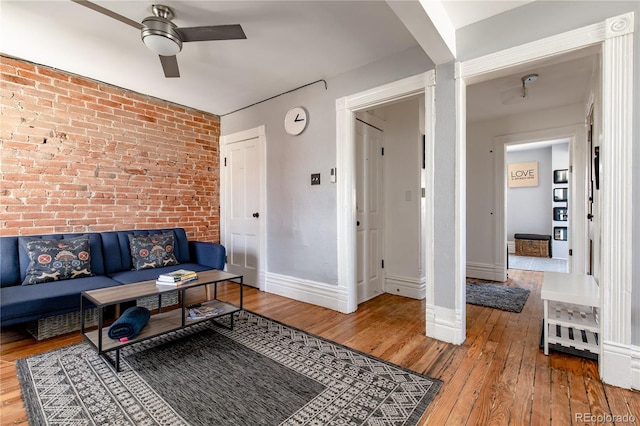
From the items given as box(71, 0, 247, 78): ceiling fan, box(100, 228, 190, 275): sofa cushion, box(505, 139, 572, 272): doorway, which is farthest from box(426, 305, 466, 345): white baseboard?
box(505, 139, 572, 272): doorway

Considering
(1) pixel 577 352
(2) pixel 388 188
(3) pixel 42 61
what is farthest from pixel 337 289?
(3) pixel 42 61

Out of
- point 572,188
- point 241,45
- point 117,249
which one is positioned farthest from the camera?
point 572,188

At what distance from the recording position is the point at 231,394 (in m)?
1.68

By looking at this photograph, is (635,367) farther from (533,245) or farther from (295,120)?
(533,245)

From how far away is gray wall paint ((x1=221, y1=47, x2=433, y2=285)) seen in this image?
3033mm

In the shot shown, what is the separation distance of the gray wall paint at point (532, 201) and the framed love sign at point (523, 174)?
84mm

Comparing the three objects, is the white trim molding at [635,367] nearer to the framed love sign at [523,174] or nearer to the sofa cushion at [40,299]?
the sofa cushion at [40,299]

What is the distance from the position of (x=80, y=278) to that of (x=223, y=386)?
1.95 meters

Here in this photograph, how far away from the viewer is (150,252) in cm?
325

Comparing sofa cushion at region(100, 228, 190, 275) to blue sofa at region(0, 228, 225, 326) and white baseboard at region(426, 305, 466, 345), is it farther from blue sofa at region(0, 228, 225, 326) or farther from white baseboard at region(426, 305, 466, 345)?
white baseboard at region(426, 305, 466, 345)

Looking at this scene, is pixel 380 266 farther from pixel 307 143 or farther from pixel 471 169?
pixel 471 169

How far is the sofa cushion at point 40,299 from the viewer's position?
6.97 ft

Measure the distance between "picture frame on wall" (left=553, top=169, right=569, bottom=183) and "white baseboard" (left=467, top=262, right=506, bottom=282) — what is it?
3853 millimetres

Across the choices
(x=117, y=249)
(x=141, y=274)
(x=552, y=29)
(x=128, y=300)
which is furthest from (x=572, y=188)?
(x=117, y=249)
